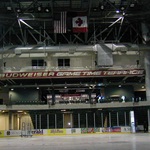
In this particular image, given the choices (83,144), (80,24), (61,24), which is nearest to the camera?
(83,144)

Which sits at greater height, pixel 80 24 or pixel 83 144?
pixel 80 24

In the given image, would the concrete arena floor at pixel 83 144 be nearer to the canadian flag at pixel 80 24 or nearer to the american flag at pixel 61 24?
the american flag at pixel 61 24

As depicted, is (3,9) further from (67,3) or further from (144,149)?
(144,149)

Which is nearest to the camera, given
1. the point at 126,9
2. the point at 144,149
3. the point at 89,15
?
the point at 144,149

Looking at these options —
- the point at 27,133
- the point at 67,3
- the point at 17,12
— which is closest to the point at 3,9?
the point at 17,12

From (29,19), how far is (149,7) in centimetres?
1926

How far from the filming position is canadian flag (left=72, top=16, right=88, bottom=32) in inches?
1861

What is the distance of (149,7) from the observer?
4838cm

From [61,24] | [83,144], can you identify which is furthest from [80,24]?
[83,144]

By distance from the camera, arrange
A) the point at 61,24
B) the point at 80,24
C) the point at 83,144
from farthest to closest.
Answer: the point at 80,24
the point at 61,24
the point at 83,144

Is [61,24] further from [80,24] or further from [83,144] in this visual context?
[83,144]

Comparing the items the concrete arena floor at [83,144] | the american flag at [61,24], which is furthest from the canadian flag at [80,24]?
the concrete arena floor at [83,144]

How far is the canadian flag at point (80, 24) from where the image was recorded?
47281 mm

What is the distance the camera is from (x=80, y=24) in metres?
47.6
